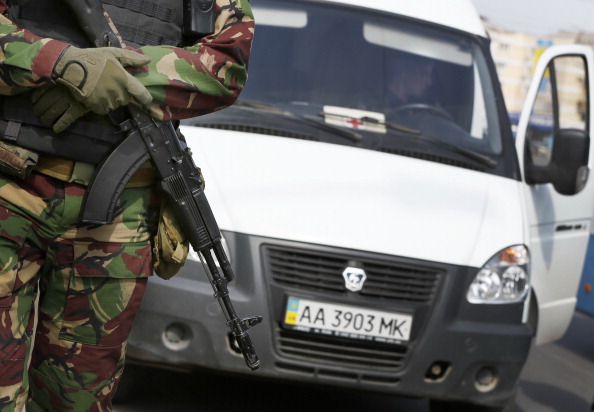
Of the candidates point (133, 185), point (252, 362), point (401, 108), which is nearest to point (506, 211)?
point (401, 108)

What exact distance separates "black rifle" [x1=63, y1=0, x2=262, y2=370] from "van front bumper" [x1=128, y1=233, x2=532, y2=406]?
1.42 metres

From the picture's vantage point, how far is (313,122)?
536cm

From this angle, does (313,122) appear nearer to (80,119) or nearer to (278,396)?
(278,396)

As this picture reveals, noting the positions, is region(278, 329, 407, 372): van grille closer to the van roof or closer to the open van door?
the open van door

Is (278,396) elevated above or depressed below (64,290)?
below

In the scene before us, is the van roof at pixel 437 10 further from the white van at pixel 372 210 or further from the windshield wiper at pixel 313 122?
the windshield wiper at pixel 313 122

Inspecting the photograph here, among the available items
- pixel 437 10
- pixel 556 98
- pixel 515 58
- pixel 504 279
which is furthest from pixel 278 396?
pixel 515 58

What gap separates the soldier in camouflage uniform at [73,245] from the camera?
284 centimetres

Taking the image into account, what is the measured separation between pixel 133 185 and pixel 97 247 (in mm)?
183

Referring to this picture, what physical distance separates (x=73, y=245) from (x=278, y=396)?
9.92 ft

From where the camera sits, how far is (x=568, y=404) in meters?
6.66

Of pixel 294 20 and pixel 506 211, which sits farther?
pixel 294 20

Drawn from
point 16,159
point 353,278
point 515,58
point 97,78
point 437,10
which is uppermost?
point 97,78

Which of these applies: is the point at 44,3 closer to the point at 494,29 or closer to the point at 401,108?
the point at 401,108
